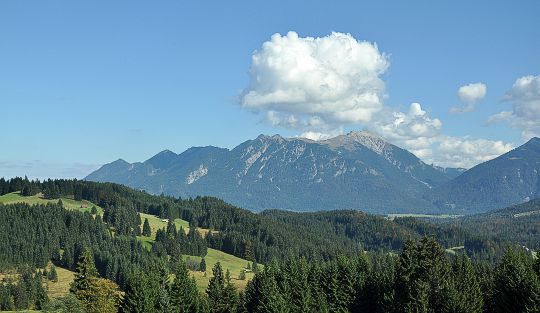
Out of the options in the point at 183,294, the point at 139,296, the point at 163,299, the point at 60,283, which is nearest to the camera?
the point at 139,296

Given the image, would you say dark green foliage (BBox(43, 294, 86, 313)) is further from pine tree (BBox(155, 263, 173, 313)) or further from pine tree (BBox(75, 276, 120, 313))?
pine tree (BBox(155, 263, 173, 313))

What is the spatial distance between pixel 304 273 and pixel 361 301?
1119 centimetres

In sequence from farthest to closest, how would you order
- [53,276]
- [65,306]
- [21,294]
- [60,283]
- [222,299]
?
[53,276] < [60,283] < [21,294] < [222,299] < [65,306]

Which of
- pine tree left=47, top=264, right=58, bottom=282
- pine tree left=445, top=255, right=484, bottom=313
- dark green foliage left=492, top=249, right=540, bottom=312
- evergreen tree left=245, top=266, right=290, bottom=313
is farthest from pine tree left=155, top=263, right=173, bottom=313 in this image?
pine tree left=47, top=264, right=58, bottom=282

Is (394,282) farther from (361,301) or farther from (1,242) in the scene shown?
(1,242)

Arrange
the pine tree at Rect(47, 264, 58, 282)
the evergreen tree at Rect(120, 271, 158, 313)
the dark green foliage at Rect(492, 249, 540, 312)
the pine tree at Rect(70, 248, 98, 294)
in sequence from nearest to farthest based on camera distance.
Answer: the dark green foliage at Rect(492, 249, 540, 312) → the evergreen tree at Rect(120, 271, 158, 313) → the pine tree at Rect(70, 248, 98, 294) → the pine tree at Rect(47, 264, 58, 282)

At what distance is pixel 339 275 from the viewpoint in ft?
330

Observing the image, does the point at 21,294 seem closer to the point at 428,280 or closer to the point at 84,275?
the point at 84,275

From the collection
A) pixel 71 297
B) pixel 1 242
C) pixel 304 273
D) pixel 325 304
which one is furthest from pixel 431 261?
pixel 1 242

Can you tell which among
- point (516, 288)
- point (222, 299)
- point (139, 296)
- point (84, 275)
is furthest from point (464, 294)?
point (84, 275)

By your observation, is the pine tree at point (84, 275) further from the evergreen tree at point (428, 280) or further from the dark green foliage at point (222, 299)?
the evergreen tree at point (428, 280)

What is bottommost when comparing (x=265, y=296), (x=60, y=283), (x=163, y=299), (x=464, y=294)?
(x=60, y=283)

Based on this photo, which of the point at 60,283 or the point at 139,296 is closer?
the point at 139,296

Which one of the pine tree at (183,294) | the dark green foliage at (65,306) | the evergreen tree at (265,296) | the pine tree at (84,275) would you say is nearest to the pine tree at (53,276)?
the pine tree at (84,275)
